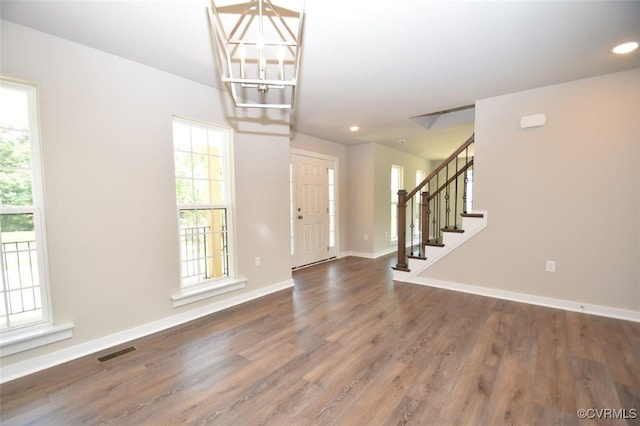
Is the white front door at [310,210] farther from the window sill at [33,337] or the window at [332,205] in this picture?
the window sill at [33,337]

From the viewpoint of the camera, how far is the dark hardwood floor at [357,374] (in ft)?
5.21

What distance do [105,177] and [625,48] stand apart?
433 cm

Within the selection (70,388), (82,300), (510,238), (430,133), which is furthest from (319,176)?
(70,388)

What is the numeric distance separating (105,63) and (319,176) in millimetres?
3567

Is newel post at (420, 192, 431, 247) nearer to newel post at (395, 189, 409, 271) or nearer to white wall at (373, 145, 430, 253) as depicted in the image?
newel post at (395, 189, 409, 271)

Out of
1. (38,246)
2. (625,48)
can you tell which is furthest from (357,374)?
(625,48)

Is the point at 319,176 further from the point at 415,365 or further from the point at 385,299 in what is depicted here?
the point at 415,365

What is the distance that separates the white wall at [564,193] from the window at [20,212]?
4.22m

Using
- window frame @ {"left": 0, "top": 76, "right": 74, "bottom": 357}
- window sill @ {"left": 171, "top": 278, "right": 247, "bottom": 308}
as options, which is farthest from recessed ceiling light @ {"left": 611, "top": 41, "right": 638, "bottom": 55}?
window frame @ {"left": 0, "top": 76, "right": 74, "bottom": 357}

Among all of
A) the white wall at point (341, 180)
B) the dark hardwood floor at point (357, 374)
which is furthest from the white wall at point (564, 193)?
the white wall at point (341, 180)

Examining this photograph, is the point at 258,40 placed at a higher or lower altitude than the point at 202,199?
higher

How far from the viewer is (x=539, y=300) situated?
3.13 m

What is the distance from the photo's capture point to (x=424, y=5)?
176 cm

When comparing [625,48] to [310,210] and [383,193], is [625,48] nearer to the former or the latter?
[383,193]
